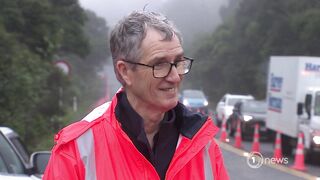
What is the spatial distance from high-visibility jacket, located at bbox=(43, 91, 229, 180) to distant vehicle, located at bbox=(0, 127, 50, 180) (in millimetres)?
3020

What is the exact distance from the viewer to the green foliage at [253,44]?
47.5m

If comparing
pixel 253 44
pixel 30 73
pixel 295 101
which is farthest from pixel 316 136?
pixel 253 44

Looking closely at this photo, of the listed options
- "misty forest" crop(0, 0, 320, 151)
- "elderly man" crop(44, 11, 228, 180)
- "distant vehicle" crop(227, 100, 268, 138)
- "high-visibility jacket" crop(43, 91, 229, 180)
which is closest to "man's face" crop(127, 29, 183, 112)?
"elderly man" crop(44, 11, 228, 180)

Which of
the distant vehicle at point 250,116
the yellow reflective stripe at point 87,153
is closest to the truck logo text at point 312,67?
the distant vehicle at point 250,116

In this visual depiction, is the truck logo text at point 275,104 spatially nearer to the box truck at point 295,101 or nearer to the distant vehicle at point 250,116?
Answer: the box truck at point 295,101

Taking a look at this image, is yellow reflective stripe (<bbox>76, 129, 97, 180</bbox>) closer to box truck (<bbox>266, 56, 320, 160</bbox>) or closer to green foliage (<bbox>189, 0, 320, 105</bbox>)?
box truck (<bbox>266, 56, 320, 160</bbox>)

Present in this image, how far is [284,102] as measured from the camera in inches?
788

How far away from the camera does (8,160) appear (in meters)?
5.88

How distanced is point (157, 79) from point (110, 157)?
310 millimetres

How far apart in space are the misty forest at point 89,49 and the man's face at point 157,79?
153 inches

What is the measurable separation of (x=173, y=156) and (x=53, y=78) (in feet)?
67.3

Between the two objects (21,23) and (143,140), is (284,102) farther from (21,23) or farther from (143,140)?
(143,140)

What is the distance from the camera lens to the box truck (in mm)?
17203

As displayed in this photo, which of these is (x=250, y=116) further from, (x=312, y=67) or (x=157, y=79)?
(x=157, y=79)
